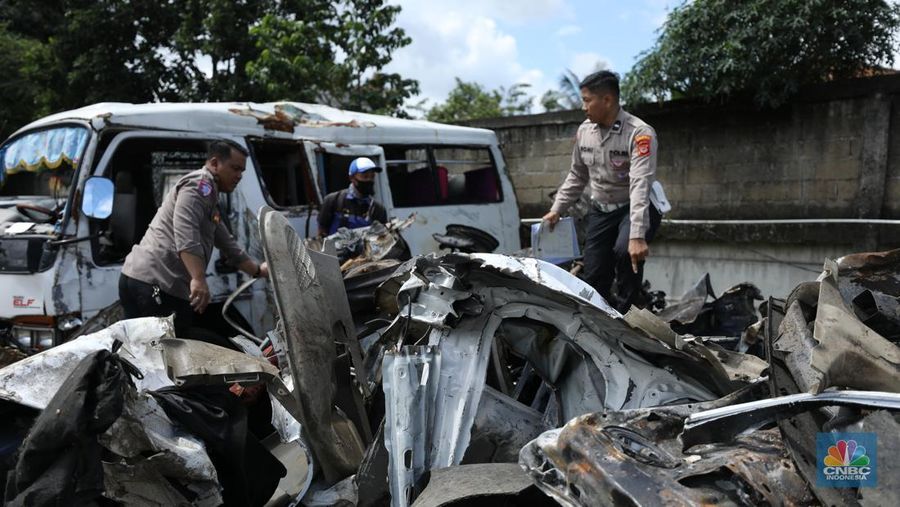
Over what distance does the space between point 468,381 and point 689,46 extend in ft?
21.2

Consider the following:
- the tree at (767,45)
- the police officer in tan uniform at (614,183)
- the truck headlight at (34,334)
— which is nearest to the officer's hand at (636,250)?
the police officer in tan uniform at (614,183)

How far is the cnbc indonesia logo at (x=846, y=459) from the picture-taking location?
1743mm

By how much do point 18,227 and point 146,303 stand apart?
45.2 inches

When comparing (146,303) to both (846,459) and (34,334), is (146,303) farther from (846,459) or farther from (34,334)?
(846,459)

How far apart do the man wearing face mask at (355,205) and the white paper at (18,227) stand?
74.4 inches

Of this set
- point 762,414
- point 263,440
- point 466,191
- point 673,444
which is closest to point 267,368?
point 263,440

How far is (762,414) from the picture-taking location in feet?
6.35

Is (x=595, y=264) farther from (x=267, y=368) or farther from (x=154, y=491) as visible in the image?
(x=154, y=491)

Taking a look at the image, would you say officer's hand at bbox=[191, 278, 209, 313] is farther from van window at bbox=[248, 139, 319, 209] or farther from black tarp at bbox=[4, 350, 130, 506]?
van window at bbox=[248, 139, 319, 209]

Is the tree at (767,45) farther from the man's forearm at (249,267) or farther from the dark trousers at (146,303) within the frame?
the dark trousers at (146,303)

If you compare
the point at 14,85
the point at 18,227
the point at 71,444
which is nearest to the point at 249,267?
the point at 18,227

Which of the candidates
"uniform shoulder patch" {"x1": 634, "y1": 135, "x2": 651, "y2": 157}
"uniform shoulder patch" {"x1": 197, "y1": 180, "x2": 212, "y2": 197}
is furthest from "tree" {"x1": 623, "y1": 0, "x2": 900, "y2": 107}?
"uniform shoulder patch" {"x1": 197, "y1": 180, "x2": 212, "y2": 197}

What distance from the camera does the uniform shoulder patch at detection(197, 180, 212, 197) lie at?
13.1ft

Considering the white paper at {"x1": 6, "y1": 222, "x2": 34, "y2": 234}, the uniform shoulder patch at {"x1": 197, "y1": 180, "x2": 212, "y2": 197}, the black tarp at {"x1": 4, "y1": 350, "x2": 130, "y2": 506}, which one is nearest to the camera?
the black tarp at {"x1": 4, "y1": 350, "x2": 130, "y2": 506}
